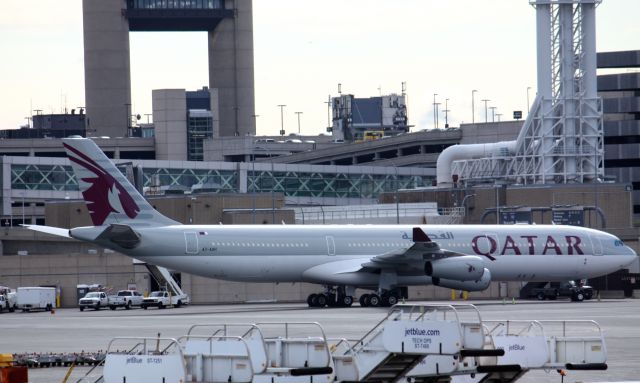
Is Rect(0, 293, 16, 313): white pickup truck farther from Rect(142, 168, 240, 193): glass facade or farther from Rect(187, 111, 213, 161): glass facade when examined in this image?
Result: Rect(187, 111, 213, 161): glass facade

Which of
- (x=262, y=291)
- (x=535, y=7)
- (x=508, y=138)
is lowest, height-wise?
(x=262, y=291)

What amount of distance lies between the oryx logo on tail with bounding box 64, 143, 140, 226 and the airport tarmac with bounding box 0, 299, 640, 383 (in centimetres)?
482

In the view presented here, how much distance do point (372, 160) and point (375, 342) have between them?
127 m

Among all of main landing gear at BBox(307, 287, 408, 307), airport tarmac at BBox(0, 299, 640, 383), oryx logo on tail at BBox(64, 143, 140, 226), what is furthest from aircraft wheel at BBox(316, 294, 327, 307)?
oryx logo on tail at BBox(64, 143, 140, 226)

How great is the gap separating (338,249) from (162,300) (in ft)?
42.4

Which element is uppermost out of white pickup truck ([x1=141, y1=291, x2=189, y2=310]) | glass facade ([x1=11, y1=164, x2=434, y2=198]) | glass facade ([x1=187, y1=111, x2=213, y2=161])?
glass facade ([x1=187, y1=111, x2=213, y2=161])

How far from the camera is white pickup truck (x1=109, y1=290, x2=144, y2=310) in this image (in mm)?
73000

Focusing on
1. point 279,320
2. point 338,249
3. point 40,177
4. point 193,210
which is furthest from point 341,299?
point 40,177

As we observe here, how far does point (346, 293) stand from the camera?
2643 inches

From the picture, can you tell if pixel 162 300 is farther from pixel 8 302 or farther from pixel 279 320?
pixel 279 320

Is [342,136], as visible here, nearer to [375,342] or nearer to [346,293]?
[346,293]

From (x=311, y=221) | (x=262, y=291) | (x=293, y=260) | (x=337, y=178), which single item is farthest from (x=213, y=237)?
(x=337, y=178)

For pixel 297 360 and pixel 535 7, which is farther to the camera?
pixel 535 7

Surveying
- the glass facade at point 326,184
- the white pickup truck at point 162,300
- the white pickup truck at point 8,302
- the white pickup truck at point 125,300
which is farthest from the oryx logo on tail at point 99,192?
the glass facade at point 326,184
